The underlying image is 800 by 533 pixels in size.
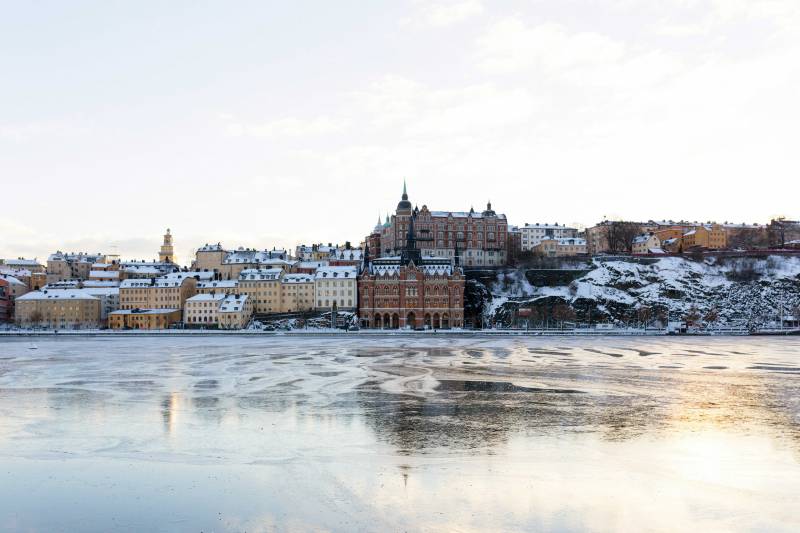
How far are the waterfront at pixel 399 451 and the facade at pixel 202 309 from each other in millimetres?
76792

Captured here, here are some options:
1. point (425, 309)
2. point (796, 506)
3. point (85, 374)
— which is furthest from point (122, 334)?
point (796, 506)

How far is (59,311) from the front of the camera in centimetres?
12631

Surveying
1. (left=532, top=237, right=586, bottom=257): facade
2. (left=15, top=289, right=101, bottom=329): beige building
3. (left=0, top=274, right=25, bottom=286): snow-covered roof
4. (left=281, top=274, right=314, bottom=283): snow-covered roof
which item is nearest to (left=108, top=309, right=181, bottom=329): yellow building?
(left=15, top=289, right=101, bottom=329): beige building

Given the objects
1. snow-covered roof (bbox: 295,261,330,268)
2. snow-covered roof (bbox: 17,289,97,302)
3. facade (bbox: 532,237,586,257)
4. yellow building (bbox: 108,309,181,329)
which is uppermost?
facade (bbox: 532,237,586,257)

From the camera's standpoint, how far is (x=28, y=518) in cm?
1616

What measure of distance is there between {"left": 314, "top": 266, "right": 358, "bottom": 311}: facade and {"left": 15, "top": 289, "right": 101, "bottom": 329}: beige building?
134ft

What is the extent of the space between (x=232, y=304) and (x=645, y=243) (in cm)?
8830

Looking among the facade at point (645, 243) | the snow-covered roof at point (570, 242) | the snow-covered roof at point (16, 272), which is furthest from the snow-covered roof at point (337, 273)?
the snow-covered roof at point (16, 272)

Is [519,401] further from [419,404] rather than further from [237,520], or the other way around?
[237,520]

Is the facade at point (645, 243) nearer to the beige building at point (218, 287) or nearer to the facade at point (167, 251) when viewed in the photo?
the beige building at point (218, 287)

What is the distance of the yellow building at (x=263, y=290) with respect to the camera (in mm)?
128000

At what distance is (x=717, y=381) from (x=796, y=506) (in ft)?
83.5

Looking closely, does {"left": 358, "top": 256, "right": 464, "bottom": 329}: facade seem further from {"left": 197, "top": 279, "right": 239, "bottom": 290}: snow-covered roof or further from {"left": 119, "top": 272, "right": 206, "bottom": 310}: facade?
{"left": 119, "top": 272, "right": 206, "bottom": 310}: facade

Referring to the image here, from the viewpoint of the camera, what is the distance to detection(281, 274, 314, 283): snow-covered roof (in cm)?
13012
